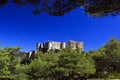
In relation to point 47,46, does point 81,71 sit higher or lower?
lower

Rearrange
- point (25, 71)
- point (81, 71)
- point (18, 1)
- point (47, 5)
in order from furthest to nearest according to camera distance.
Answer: point (25, 71)
point (81, 71)
point (47, 5)
point (18, 1)

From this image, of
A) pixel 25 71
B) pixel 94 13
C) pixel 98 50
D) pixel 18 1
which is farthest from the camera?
pixel 98 50

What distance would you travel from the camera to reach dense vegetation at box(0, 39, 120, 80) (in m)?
30.9

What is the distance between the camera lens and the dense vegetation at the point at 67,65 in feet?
101

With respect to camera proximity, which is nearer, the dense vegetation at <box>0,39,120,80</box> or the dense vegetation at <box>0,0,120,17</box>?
the dense vegetation at <box>0,0,120,17</box>

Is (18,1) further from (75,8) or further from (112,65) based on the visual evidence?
(112,65)

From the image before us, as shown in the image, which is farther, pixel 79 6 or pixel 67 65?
pixel 67 65

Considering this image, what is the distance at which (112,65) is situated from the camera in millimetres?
36688

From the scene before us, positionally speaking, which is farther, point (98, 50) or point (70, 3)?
point (98, 50)

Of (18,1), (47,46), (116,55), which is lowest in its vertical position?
(18,1)

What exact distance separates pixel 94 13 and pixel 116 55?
27590 mm

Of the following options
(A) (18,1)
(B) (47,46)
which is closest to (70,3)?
(A) (18,1)

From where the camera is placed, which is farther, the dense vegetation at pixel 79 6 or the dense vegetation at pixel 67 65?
the dense vegetation at pixel 67 65

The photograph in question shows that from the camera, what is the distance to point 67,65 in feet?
99.4
